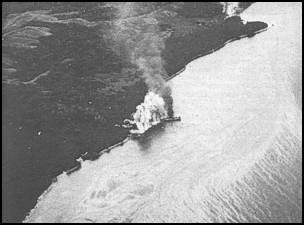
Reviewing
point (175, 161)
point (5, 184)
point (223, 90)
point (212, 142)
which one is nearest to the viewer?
point (5, 184)

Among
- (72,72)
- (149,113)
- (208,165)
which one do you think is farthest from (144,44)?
(208,165)

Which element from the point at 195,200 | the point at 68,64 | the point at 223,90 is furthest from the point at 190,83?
the point at 195,200

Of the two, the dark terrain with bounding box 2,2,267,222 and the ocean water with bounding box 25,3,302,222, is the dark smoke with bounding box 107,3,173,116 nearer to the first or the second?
the dark terrain with bounding box 2,2,267,222

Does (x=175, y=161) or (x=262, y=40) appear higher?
(x=262, y=40)

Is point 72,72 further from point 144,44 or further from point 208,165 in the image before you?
point 208,165

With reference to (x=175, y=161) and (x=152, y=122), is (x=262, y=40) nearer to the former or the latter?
(x=152, y=122)

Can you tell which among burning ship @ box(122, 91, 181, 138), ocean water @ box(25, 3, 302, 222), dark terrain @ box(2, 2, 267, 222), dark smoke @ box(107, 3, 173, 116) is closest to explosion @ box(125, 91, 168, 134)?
burning ship @ box(122, 91, 181, 138)
